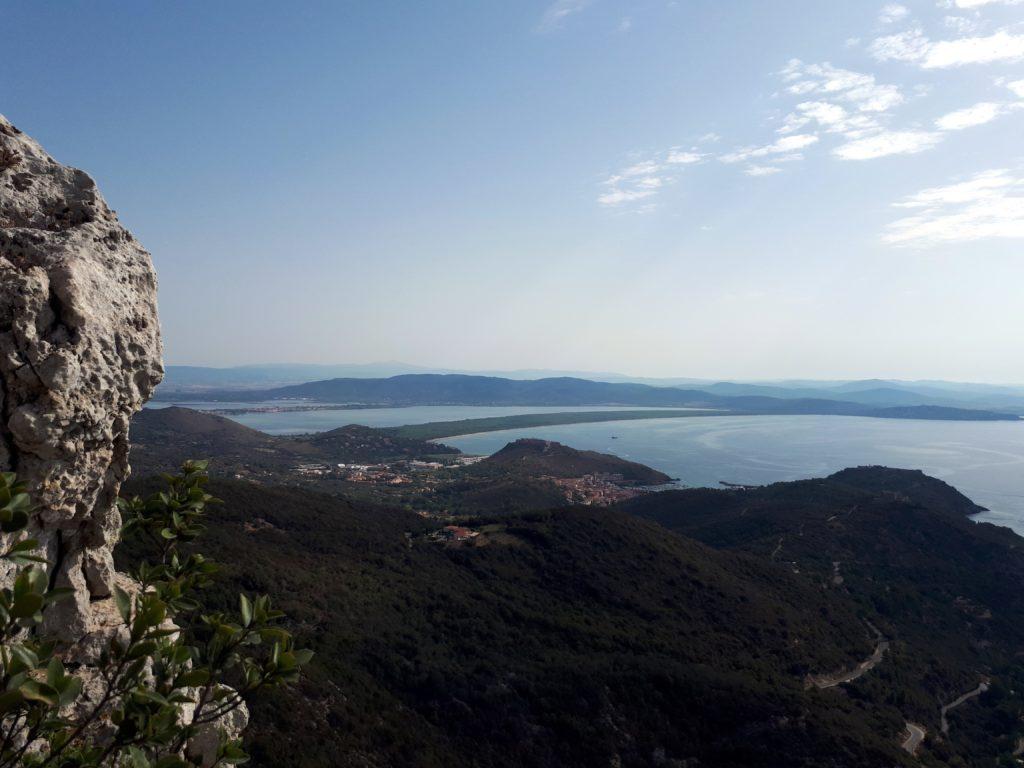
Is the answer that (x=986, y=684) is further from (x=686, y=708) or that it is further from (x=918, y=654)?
(x=686, y=708)

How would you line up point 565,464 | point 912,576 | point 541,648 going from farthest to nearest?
point 565,464 < point 912,576 < point 541,648

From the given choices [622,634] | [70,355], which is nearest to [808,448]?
[622,634]

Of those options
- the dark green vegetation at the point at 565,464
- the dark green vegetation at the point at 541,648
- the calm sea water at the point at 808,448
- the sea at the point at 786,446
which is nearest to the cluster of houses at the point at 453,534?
the dark green vegetation at the point at 541,648

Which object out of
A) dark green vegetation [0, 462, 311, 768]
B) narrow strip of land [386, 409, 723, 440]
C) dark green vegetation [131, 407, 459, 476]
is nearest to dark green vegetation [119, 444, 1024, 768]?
dark green vegetation [0, 462, 311, 768]

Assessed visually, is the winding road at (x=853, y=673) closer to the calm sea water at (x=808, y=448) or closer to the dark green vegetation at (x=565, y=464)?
the calm sea water at (x=808, y=448)

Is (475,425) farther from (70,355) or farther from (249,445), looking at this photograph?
(70,355)

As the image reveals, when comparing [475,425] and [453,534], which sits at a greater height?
[453,534]
